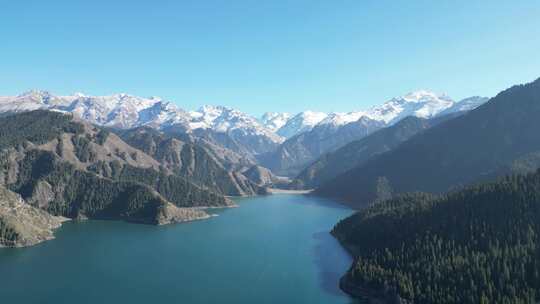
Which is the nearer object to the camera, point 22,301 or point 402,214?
point 22,301

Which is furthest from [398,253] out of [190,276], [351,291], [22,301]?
[22,301]

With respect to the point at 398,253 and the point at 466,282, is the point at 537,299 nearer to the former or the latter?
the point at 466,282

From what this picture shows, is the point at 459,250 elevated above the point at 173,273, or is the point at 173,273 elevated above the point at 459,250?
the point at 459,250

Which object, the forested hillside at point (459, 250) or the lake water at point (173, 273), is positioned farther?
the lake water at point (173, 273)

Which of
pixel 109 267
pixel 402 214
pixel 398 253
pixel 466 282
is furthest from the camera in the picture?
pixel 402 214

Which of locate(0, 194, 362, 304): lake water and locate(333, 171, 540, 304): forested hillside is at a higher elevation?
locate(333, 171, 540, 304): forested hillside

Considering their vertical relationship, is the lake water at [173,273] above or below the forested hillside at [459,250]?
below

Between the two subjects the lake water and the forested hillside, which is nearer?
the forested hillside

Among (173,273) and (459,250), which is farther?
→ (173,273)
